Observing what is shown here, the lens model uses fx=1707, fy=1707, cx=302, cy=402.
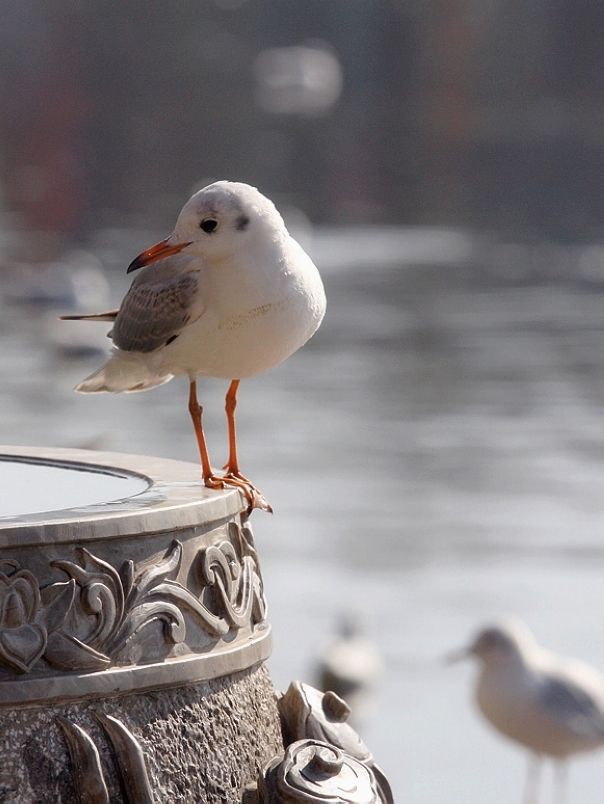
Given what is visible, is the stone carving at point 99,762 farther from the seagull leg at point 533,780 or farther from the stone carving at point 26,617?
the seagull leg at point 533,780

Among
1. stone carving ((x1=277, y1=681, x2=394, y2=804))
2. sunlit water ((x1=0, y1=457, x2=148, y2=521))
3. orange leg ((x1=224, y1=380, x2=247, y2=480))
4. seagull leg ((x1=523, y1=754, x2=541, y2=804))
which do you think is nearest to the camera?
sunlit water ((x1=0, y1=457, x2=148, y2=521))

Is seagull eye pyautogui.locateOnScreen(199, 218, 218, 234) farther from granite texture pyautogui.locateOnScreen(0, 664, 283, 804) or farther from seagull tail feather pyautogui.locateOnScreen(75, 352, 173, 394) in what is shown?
granite texture pyautogui.locateOnScreen(0, 664, 283, 804)

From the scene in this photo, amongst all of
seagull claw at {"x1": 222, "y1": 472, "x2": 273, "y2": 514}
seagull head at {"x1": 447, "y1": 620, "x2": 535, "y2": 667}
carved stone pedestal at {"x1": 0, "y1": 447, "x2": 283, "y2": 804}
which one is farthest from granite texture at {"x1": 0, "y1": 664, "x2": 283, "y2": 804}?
seagull head at {"x1": 447, "y1": 620, "x2": 535, "y2": 667}

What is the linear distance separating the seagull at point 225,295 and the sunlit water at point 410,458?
184cm

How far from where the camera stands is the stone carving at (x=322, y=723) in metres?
3.16

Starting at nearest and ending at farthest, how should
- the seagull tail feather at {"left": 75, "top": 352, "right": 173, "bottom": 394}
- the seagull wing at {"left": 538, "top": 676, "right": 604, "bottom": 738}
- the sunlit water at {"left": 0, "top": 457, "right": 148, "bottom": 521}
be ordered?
the sunlit water at {"left": 0, "top": 457, "right": 148, "bottom": 521} → the seagull tail feather at {"left": 75, "top": 352, "right": 173, "bottom": 394} → the seagull wing at {"left": 538, "top": 676, "right": 604, "bottom": 738}

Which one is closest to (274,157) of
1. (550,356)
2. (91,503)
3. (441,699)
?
(550,356)

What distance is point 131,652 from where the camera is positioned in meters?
2.84

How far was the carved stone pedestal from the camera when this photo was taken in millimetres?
2744

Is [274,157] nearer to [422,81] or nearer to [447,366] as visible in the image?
[422,81]

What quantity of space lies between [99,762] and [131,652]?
0.61 feet

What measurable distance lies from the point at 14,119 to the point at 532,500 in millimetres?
39083

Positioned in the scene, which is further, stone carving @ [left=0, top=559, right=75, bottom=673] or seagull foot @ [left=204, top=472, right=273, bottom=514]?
seagull foot @ [left=204, top=472, right=273, bottom=514]

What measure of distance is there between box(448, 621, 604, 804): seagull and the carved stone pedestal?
377cm
